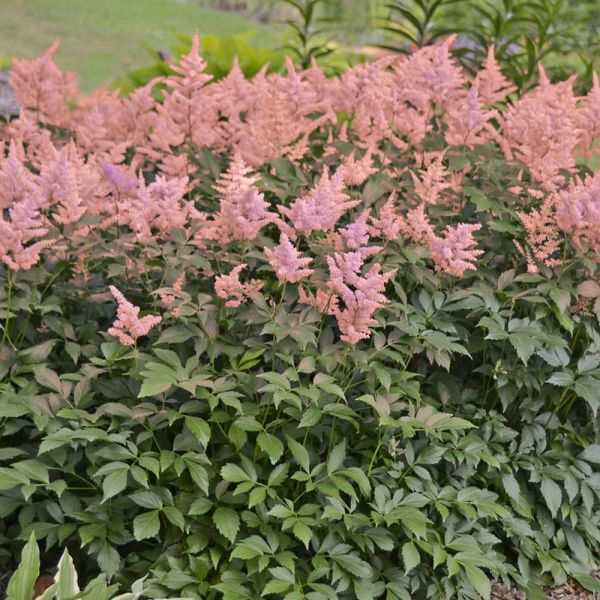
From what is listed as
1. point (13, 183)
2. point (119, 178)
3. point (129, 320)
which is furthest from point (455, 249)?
point (13, 183)

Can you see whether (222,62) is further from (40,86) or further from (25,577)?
(25,577)

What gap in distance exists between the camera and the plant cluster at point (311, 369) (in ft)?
8.96

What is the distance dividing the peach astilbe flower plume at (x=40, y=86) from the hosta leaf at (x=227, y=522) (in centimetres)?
258

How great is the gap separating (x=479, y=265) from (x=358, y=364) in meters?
0.87

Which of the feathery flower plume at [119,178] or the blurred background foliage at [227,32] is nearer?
the feathery flower plume at [119,178]

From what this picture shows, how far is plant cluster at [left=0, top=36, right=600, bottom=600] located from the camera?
2.73 meters

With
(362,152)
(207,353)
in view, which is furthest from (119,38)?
(207,353)

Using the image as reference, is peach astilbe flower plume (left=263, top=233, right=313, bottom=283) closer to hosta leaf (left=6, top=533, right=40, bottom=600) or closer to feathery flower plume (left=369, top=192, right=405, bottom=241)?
→ feathery flower plume (left=369, top=192, right=405, bottom=241)

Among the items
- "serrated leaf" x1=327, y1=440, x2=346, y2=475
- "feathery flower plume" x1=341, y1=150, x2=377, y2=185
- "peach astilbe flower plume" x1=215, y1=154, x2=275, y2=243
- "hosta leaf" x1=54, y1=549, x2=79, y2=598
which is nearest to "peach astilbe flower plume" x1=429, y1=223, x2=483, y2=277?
"feathery flower plume" x1=341, y1=150, x2=377, y2=185

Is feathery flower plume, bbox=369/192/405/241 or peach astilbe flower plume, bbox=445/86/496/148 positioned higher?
peach astilbe flower plume, bbox=445/86/496/148

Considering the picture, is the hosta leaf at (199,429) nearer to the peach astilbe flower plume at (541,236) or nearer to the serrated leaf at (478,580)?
the serrated leaf at (478,580)

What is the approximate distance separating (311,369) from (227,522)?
0.55m

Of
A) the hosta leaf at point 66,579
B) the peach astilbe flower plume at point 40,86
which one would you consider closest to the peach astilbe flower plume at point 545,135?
the hosta leaf at point 66,579

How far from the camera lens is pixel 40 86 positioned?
14.5 ft
